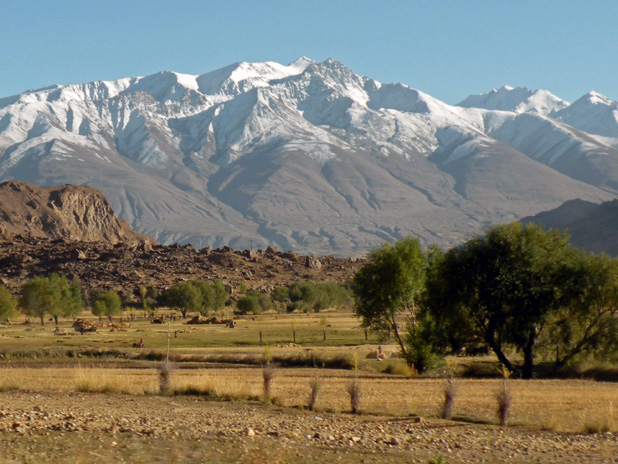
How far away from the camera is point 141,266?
559 ft

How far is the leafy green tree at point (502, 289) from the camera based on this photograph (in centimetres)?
4028

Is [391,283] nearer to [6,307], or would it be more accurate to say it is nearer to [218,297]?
[6,307]

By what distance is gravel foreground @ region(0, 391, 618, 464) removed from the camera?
1842 centimetres

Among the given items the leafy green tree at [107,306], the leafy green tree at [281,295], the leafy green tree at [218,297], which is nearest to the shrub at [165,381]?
the leafy green tree at [107,306]

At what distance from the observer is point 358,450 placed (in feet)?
63.9

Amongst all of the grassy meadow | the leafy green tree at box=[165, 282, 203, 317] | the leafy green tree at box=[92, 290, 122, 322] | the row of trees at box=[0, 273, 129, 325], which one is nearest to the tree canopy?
the grassy meadow

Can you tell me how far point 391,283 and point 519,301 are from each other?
7.40 metres

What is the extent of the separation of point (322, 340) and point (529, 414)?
4387 centimetres

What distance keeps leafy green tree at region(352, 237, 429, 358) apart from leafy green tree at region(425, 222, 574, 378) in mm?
1960

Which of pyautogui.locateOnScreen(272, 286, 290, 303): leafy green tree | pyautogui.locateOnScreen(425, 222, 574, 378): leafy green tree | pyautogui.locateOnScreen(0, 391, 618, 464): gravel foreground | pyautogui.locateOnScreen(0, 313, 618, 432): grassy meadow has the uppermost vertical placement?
pyautogui.locateOnScreen(425, 222, 574, 378): leafy green tree

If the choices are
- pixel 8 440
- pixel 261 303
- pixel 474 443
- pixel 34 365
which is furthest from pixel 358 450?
pixel 261 303

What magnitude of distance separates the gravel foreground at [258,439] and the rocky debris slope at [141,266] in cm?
12749

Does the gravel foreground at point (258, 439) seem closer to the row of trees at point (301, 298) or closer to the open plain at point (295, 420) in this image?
the open plain at point (295, 420)

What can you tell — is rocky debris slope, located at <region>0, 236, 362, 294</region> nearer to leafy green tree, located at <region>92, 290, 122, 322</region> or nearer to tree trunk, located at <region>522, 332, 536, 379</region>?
leafy green tree, located at <region>92, 290, 122, 322</region>
